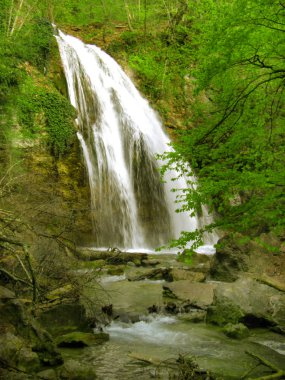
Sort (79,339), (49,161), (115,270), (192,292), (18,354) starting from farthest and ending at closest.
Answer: (49,161)
(115,270)
(192,292)
(79,339)
(18,354)

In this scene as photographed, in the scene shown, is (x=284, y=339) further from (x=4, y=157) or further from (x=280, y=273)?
(x=4, y=157)

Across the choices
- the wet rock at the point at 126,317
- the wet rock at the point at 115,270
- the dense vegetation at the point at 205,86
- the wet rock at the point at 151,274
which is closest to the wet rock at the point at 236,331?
the wet rock at the point at 126,317

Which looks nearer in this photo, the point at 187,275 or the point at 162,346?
the point at 162,346

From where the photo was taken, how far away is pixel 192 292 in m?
9.22

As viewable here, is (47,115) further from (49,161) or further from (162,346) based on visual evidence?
(162,346)

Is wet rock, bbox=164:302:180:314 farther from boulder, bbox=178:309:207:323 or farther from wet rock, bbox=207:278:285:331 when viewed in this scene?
wet rock, bbox=207:278:285:331

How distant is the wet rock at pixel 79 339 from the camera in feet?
20.6

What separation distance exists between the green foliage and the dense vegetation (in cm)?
4

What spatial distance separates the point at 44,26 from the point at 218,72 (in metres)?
14.9

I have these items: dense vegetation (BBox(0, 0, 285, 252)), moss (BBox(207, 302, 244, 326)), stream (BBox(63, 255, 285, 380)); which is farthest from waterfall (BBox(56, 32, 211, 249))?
moss (BBox(207, 302, 244, 326))

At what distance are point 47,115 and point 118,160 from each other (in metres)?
3.48

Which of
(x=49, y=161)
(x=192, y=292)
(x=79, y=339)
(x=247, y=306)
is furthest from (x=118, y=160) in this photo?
(x=79, y=339)

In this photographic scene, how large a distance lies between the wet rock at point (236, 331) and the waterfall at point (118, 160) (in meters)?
8.65

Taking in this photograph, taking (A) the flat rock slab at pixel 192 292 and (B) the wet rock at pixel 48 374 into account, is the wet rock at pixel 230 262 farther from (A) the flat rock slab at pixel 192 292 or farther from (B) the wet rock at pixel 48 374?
(B) the wet rock at pixel 48 374
